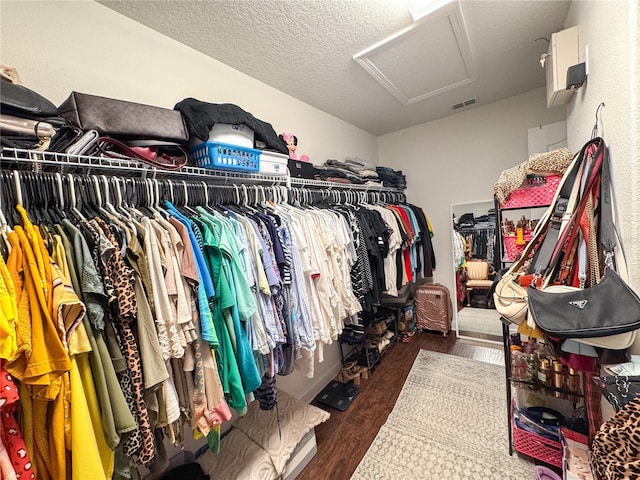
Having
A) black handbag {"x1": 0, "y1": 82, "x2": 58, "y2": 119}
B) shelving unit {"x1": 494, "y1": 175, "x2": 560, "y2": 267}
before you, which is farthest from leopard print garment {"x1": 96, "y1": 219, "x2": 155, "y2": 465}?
shelving unit {"x1": 494, "y1": 175, "x2": 560, "y2": 267}

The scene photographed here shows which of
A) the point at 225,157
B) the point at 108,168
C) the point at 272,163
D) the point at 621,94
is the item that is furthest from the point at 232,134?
the point at 621,94

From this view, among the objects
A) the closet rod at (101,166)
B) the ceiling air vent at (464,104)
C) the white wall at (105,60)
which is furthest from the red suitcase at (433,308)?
the white wall at (105,60)

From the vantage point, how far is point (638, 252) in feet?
2.55

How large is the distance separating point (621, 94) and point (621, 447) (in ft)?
3.39

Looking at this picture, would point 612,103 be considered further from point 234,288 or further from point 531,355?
point 234,288

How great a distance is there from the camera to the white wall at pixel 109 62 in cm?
101

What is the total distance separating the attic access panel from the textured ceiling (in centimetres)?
1

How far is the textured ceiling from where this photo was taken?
1.31m

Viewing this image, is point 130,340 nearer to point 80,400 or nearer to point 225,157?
point 80,400

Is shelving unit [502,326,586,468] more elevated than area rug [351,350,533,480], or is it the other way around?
shelving unit [502,326,586,468]

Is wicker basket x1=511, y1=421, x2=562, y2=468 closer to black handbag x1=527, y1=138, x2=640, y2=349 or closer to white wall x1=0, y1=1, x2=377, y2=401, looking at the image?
black handbag x1=527, y1=138, x2=640, y2=349

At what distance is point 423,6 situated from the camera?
1.36 meters

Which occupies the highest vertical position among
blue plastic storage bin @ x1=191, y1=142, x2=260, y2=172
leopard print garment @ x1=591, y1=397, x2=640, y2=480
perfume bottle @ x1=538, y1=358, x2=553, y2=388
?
blue plastic storage bin @ x1=191, y1=142, x2=260, y2=172

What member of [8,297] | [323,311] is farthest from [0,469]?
[323,311]
